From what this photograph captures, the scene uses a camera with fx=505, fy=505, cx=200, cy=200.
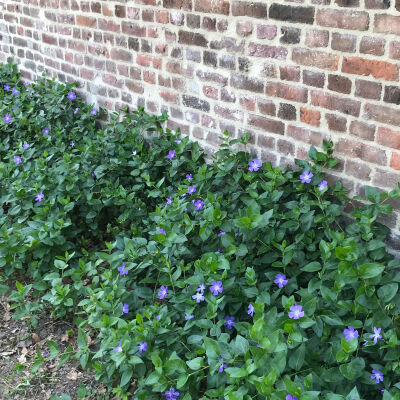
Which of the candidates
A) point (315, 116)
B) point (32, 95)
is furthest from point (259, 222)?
point (32, 95)

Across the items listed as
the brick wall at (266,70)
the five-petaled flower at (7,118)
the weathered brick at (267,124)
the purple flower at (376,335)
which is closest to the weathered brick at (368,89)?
the brick wall at (266,70)

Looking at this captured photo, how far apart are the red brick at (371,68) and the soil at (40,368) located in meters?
1.91

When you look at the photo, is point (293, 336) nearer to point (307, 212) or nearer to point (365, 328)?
point (365, 328)

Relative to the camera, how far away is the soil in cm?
243

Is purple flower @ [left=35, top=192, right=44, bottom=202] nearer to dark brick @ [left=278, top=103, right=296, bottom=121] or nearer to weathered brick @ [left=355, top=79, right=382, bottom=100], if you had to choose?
dark brick @ [left=278, top=103, right=296, bottom=121]

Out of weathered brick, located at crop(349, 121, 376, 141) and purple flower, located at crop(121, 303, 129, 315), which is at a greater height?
weathered brick, located at crop(349, 121, 376, 141)

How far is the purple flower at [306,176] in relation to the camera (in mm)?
2646

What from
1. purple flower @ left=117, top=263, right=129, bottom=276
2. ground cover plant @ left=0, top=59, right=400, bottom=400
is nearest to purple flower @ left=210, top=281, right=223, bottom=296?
ground cover plant @ left=0, top=59, right=400, bottom=400

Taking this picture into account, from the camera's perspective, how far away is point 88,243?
11.0 ft

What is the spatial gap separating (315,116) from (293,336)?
1.27 m

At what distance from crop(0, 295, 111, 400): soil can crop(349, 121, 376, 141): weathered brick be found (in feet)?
5.72

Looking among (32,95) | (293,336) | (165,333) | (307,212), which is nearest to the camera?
(293,336)

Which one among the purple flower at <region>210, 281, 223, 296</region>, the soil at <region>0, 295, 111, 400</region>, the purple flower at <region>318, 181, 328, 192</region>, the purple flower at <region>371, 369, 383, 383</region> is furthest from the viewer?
the purple flower at <region>318, 181, 328, 192</region>

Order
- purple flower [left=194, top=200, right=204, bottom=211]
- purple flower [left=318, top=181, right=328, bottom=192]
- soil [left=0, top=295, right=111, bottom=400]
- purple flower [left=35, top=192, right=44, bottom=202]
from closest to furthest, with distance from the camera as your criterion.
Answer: soil [left=0, top=295, right=111, bottom=400] < purple flower [left=318, top=181, right=328, bottom=192] < purple flower [left=194, top=200, right=204, bottom=211] < purple flower [left=35, top=192, right=44, bottom=202]
